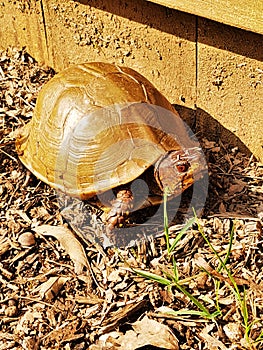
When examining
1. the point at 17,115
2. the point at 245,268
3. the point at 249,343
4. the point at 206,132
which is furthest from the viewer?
the point at 17,115

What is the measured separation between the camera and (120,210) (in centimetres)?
338

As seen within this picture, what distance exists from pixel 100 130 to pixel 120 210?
1.52 ft

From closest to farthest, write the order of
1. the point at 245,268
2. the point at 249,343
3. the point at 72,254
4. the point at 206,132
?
the point at 249,343, the point at 245,268, the point at 72,254, the point at 206,132

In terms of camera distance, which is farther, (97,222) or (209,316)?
(97,222)

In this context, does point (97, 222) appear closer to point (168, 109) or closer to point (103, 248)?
point (103, 248)

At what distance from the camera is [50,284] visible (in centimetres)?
326

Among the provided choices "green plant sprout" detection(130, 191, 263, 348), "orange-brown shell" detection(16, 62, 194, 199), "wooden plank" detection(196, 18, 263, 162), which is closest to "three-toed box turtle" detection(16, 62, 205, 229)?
"orange-brown shell" detection(16, 62, 194, 199)

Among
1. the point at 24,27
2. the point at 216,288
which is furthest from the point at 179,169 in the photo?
the point at 24,27

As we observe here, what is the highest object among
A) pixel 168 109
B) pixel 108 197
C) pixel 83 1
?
pixel 83 1

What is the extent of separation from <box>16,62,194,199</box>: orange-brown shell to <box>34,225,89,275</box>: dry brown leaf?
231 mm

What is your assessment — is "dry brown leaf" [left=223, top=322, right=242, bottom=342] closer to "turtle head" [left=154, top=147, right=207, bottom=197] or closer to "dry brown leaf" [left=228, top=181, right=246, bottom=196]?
"turtle head" [left=154, top=147, right=207, bottom=197]

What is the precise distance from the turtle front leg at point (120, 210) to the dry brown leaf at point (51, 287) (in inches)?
15.8

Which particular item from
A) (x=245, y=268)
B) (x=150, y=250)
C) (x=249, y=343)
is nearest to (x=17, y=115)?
(x=150, y=250)

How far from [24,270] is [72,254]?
28cm
